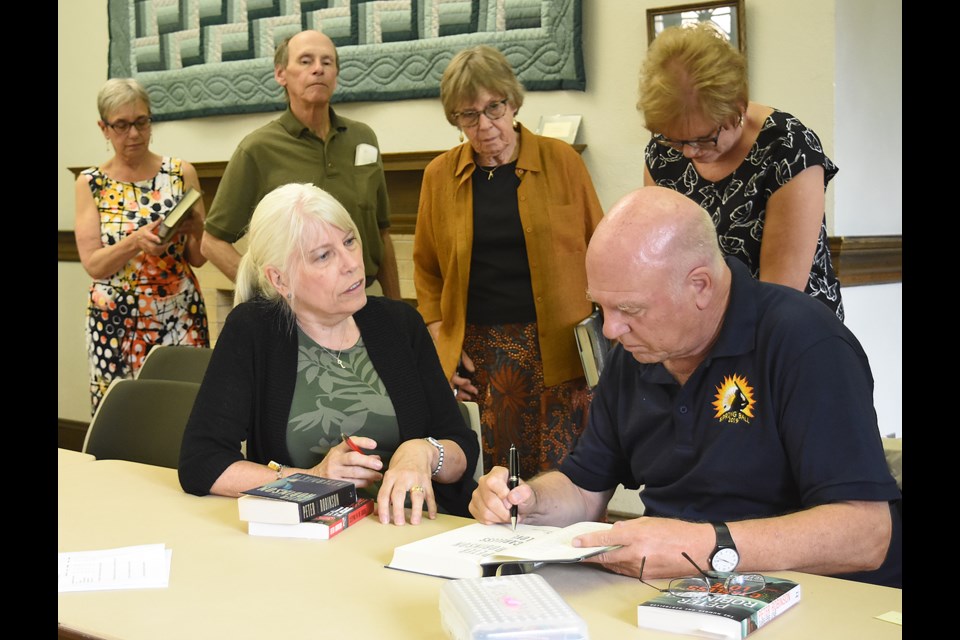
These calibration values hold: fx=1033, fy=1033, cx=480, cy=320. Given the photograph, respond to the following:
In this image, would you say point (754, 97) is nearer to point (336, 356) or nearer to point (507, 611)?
point (336, 356)

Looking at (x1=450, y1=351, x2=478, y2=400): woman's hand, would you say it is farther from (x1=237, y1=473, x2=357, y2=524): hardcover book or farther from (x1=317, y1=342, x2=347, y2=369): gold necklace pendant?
(x1=237, y1=473, x2=357, y2=524): hardcover book

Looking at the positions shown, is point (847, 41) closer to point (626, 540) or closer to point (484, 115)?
point (484, 115)

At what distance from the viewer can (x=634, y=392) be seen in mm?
2037

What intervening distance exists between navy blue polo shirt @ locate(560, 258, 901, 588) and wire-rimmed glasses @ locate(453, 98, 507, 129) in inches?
49.5

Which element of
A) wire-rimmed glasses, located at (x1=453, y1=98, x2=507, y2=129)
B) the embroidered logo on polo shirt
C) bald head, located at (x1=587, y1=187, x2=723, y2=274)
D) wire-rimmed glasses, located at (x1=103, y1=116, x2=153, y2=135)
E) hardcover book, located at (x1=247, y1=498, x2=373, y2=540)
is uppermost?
wire-rimmed glasses, located at (x1=103, y1=116, x2=153, y2=135)

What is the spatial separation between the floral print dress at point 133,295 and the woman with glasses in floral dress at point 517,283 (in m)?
1.23

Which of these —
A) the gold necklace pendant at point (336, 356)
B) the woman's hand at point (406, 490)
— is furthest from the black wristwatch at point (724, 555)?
the gold necklace pendant at point (336, 356)

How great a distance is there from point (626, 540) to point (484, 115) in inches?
69.5

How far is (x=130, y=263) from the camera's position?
3.90 meters

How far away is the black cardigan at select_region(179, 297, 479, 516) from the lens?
230 centimetres

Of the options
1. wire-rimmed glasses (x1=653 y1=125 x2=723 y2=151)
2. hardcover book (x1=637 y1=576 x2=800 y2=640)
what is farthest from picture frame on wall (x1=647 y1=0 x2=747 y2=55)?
hardcover book (x1=637 y1=576 x2=800 y2=640)

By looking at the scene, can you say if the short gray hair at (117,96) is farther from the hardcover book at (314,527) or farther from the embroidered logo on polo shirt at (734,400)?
the embroidered logo on polo shirt at (734,400)

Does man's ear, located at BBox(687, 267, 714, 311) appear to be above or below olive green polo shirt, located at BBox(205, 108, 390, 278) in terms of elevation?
below
